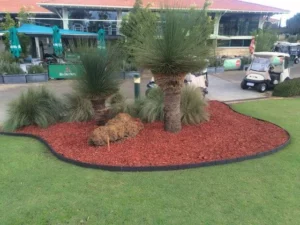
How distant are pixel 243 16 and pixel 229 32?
1.93m

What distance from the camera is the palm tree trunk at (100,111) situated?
20.0 feet

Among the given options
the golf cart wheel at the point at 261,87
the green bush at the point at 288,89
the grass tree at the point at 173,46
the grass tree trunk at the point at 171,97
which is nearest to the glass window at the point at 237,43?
the golf cart wheel at the point at 261,87

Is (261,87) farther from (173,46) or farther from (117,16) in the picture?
(117,16)

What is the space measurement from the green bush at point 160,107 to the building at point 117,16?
1269cm

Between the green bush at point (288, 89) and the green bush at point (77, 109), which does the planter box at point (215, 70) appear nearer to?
the green bush at point (288, 89)

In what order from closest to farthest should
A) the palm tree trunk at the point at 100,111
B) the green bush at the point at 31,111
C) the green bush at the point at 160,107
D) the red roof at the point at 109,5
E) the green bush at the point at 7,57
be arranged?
the palm tree trunk at the point at 100,111
the green bush at the point at 160,107
the green bush at the point at 31,111
the green bush at the point at 7,57
the red roof at the point at 109,5

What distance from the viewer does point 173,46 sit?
4.67 m

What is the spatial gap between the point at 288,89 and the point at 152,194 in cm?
904

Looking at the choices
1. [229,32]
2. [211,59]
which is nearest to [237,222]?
[211,59]

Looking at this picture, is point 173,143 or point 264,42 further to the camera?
point 264,42

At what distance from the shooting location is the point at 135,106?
6891mm

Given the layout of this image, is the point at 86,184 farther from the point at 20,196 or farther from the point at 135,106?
the point at 135,106

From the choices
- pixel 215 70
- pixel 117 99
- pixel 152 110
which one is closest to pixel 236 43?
pixel 215 70

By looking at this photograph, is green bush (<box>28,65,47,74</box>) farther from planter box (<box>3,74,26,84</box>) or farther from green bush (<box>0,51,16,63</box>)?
green bush (<box>0,51,16,63</box>)
